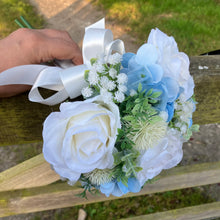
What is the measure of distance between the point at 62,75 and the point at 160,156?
1.16ft

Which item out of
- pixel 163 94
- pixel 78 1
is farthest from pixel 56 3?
pixel 163 94

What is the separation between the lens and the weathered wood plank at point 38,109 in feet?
2.50

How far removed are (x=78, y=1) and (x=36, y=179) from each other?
3.39 m

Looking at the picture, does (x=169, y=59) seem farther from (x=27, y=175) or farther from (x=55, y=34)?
(x=27, y=175)

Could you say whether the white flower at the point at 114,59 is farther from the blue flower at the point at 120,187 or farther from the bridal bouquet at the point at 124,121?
the blue flower at the point at 120,187

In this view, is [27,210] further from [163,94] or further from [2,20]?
[2,20]

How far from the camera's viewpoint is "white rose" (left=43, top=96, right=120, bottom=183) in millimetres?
511

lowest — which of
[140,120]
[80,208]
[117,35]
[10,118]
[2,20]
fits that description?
[80,208]

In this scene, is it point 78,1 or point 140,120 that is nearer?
point 140,120

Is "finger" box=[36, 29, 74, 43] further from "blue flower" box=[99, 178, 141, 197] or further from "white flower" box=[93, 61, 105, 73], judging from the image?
"blue flower" box=[99, 178, 141, 197]

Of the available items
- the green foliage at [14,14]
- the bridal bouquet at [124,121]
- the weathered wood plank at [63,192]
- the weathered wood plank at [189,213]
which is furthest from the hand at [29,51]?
the green foliage at [14,14]

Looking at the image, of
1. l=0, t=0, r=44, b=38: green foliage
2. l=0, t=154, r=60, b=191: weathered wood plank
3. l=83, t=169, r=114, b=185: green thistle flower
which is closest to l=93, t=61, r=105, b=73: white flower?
l=83, t=169, r=114, b=185: green thistle flower

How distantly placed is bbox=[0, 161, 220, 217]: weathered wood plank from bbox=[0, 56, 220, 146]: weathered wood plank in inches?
18.7

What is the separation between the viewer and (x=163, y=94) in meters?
0.58
